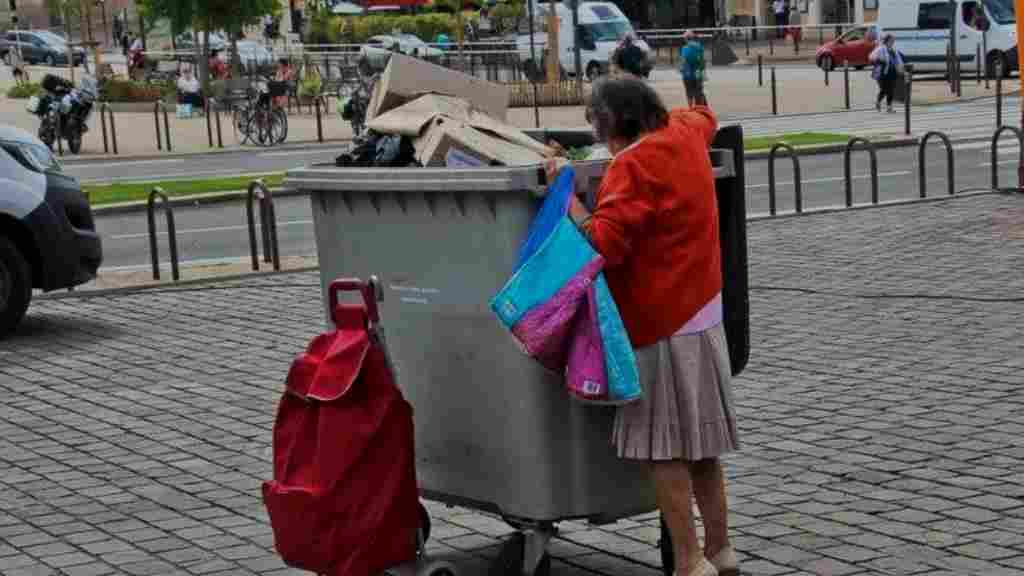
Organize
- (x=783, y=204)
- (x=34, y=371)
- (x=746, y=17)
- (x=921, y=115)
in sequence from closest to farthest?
(x=34, y=371) → (x=783, y=204) → (x=921, y=115) → (x=746, y=17)

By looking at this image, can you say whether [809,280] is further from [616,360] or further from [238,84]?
[238,84]

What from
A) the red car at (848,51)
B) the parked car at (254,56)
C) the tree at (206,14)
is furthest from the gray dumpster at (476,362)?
the parked car at (254,56)

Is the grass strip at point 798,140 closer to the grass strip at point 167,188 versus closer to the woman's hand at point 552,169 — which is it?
the grass strip at point 167,188

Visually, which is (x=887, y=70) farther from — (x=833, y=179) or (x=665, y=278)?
(x=665, y=278)

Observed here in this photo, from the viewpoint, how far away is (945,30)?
151ft

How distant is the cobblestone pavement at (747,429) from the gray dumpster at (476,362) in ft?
1.84

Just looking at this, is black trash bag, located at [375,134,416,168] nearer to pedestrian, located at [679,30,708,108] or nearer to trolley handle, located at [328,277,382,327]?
trolley handle, located at [328,277,382,327]

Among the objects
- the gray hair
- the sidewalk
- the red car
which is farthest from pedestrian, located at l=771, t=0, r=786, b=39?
the gray hair

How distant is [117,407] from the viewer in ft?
31.8

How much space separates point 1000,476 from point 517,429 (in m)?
2.39

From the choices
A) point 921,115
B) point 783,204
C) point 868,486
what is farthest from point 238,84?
point 868,486

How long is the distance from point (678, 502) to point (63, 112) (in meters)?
29.6

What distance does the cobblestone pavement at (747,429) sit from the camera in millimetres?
6645

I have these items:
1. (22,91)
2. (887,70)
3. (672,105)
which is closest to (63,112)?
(672,105)
